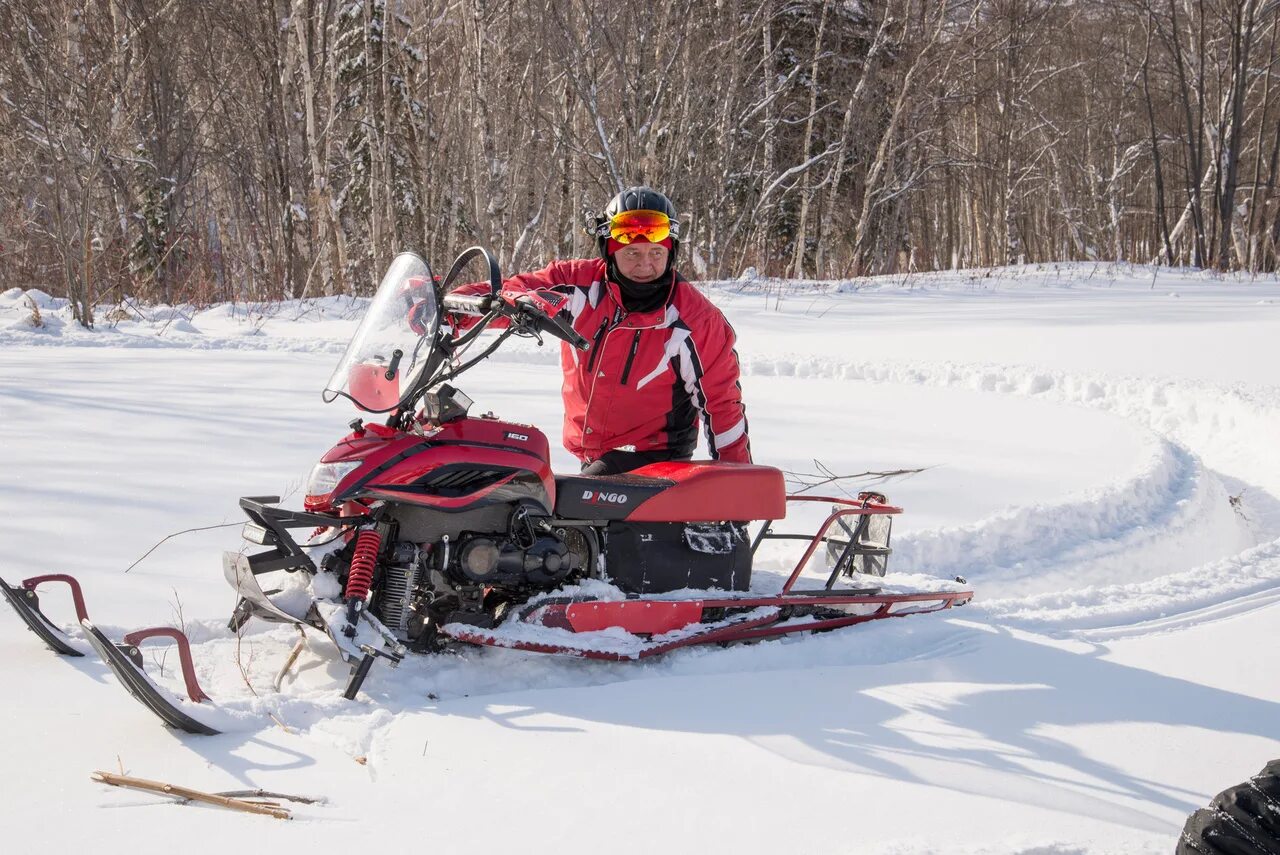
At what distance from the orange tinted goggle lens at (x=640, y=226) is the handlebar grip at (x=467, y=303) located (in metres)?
0.89

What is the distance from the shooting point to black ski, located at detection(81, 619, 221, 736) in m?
2.39

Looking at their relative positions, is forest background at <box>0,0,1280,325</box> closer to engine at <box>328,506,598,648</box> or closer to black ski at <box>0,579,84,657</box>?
black ski at <box>0,579,84,657</box>

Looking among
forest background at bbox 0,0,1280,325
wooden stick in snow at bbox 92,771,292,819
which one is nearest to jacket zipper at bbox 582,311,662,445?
wooden stick in snow at bbox 92,771,292,819

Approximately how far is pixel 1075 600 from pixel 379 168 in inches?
531

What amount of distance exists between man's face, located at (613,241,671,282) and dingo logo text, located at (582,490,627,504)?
90 cm

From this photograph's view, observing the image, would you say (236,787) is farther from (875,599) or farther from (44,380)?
(44,380)

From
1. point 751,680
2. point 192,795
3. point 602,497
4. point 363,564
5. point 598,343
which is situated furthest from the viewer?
point 598,343

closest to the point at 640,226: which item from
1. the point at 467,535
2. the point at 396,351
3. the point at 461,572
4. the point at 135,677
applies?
the point at 396,351

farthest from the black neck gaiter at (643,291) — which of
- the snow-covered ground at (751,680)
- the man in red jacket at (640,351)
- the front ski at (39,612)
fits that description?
the front ski at (39,612)

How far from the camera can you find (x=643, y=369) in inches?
156

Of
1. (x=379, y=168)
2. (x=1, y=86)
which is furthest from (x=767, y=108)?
(x=1, y=86)

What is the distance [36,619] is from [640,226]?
2352 mm

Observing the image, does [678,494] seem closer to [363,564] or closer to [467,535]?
[467,535]

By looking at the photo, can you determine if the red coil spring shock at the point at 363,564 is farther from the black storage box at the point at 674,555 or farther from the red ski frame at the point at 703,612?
the black storage box at the point at 674,555
